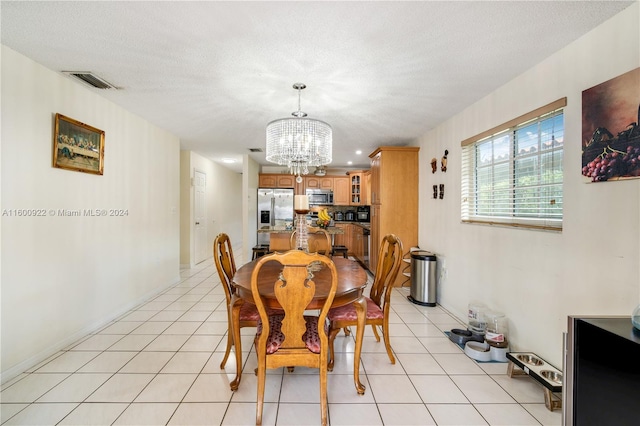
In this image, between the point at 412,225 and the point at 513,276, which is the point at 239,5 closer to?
the point at 513,276

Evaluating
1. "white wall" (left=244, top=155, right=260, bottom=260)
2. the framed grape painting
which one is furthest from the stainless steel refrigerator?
the framed grape painting

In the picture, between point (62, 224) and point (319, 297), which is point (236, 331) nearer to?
point (319, 297)

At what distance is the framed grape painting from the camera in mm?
1460

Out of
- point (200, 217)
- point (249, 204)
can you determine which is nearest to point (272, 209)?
point (249, 204)

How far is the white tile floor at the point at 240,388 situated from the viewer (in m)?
1.62

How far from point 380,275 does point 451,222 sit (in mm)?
1504

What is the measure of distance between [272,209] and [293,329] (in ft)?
17.1

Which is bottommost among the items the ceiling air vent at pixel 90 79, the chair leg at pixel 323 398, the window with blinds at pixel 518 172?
the chair leg at pixel 323 398

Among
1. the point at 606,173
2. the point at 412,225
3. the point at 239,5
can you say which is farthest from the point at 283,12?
the point at 412,225

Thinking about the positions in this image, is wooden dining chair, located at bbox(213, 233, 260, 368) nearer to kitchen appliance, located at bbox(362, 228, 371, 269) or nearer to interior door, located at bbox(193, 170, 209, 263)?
interior door, located at bbox(193, 170, 209, 263)

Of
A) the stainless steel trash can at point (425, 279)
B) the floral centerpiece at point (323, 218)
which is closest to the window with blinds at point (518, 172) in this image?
the stainless steel trash can at point (425, 279)

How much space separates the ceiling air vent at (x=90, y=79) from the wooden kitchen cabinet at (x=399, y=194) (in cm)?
347

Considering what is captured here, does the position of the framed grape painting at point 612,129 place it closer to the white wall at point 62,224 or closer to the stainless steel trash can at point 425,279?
the stainless steel trash can at point 425,279

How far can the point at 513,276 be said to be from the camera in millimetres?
2316
